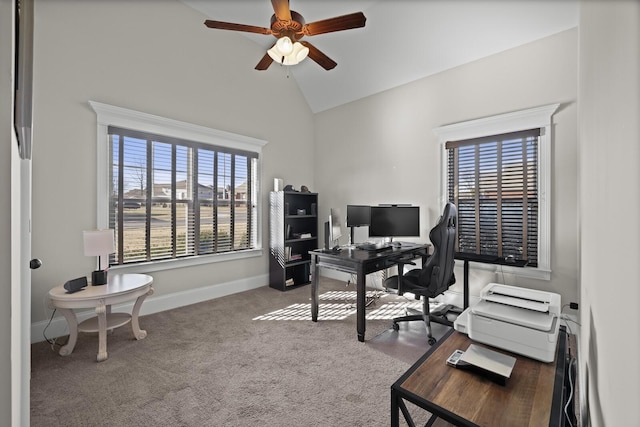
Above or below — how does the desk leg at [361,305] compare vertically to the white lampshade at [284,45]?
below

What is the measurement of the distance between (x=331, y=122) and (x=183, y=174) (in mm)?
2787

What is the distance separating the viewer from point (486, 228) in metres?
3.49

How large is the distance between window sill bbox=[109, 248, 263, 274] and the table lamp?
1.93 feet

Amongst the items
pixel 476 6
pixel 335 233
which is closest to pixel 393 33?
pixel 476 6

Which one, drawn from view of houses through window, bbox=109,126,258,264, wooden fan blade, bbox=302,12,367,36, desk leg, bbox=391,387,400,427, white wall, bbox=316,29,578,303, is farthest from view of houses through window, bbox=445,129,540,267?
view of houses through window, bbox=109,126,258,264

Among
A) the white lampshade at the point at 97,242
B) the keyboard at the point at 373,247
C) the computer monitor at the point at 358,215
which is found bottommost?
the keyboard at the point at 373,247

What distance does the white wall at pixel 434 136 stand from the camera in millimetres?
2945

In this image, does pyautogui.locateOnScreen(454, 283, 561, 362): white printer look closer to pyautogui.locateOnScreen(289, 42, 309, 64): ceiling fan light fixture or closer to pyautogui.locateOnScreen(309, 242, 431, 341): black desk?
pyautogui.locateOnScreen(309, 242, 431, 341): black desk

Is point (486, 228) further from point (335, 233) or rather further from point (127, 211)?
point (127, 211)

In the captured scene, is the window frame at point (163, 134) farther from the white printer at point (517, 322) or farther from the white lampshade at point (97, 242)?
the white printer at point (517, 322)

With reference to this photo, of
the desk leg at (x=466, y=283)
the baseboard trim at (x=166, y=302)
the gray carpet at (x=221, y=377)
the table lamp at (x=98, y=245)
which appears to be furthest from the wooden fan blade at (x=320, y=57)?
the baseboard trim at (x=166, y=302)

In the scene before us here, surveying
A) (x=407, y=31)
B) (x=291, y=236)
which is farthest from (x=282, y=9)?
(x=291, y=236)

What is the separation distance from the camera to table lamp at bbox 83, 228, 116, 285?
2518 mm

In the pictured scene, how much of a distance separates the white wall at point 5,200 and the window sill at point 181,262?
3237mm
